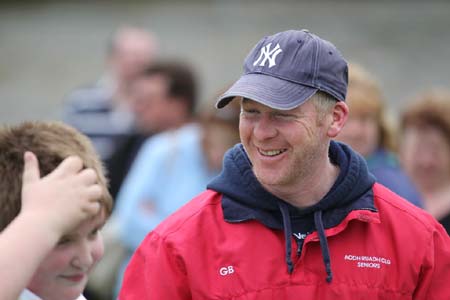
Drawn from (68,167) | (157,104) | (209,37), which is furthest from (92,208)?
(209,37)

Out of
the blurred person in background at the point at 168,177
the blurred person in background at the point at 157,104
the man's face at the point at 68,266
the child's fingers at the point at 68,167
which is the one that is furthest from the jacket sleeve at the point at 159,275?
the blurred person in background at the point at 157,104

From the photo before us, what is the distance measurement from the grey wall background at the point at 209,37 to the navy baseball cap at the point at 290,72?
925 cm

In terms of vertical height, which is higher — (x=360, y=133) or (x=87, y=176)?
(x=87, y=176)

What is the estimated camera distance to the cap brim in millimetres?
3240

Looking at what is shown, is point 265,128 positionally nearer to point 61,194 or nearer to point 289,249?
point 289,249

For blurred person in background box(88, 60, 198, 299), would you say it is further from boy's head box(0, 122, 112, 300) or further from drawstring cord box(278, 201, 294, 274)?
drawstring cord box(278, 201, 294, 274)

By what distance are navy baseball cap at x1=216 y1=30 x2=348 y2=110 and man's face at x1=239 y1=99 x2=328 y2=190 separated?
6 centimetres

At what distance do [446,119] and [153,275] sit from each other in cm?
312

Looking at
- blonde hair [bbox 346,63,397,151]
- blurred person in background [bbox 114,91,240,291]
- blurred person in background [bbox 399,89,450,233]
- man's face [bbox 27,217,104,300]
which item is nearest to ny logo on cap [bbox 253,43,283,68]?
man's face [bbox 27,217,104,300]

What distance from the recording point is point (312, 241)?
3355mm

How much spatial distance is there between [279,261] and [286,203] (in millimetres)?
201

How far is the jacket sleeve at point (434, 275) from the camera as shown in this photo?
11.1 feet

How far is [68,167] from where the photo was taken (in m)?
3.31

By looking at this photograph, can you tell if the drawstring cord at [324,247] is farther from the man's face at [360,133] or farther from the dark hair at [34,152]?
the man's face at [360,133]
